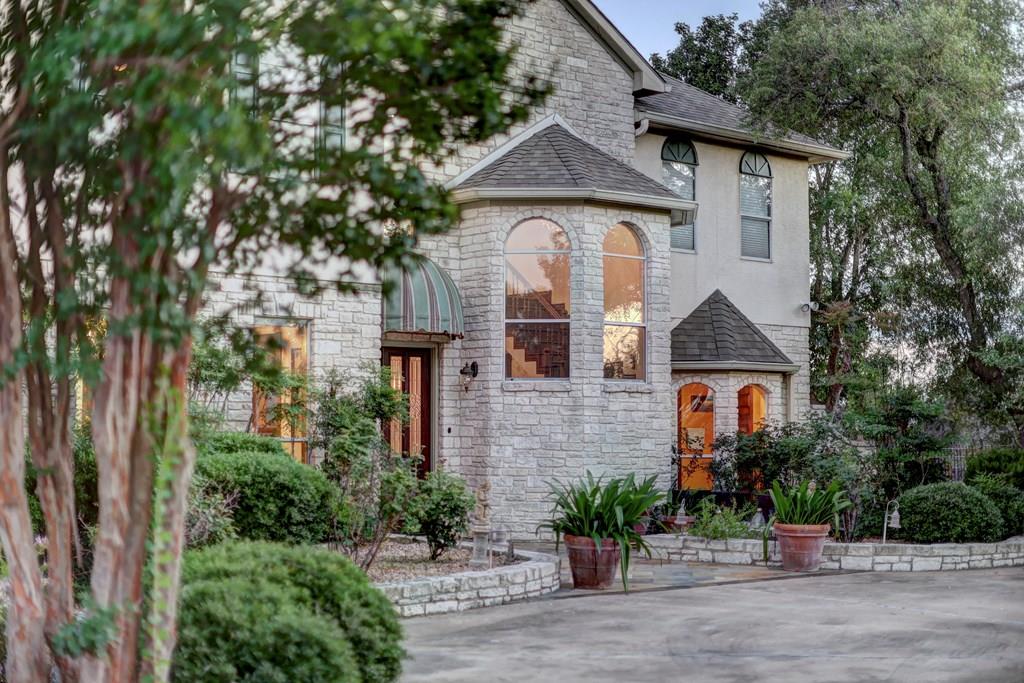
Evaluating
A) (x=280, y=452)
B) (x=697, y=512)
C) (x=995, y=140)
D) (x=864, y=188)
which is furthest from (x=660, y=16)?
(x=280, y=452)

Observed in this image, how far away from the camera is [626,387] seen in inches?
691

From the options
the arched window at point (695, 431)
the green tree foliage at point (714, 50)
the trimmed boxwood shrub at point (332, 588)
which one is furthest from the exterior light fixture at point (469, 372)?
the green tree foliage at point (714, 50)

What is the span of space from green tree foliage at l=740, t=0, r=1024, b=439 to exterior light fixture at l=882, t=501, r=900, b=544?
503 cm

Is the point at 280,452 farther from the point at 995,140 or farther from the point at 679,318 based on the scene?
the point at 995,140

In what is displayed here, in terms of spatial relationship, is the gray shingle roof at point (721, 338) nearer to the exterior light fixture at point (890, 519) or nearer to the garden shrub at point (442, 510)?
the exterior light fixture at point (890, 519)

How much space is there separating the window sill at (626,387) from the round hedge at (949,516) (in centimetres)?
402

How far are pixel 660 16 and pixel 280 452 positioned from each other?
26.5 m

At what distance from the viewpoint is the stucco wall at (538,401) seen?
56.0ft

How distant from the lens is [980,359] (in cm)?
2073

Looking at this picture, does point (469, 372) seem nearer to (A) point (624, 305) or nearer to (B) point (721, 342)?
(A) point (624, 305)

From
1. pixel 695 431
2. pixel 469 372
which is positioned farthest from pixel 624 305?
pixel 695 431

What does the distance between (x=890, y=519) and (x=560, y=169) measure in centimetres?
688

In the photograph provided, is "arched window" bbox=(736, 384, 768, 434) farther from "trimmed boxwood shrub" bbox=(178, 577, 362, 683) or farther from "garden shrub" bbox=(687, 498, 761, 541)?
"trimmed boxwood shrub" bbox=(178, 577, 362, 683)

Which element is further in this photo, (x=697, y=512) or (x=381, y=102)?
(x=697, y=512)
